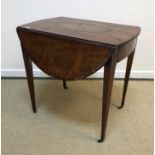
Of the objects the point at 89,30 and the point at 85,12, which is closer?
the point at 89,30

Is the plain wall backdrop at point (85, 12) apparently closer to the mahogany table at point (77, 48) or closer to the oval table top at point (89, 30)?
the oval table top at point (89, 30)

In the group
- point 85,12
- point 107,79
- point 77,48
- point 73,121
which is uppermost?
point 85,12

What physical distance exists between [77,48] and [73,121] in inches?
26.7

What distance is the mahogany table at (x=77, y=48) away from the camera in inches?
43.2

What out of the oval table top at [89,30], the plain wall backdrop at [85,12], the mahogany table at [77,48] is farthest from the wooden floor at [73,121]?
the oval table top at [89,30]

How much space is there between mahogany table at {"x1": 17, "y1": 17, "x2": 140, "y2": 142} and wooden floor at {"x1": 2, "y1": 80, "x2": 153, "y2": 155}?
0.47ft

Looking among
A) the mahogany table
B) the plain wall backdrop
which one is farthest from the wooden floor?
the plain wall backdrop

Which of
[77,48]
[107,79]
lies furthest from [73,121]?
[77,48]

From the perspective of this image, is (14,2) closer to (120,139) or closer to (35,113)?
(35,113)

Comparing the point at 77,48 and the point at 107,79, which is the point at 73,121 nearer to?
the point at 107,79

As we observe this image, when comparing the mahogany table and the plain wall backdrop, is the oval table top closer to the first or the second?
the mahogany table

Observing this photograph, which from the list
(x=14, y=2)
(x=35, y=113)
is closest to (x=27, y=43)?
(x=35, y=113)

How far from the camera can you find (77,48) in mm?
1136

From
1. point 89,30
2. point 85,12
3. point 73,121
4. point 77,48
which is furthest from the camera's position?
point 85,12
